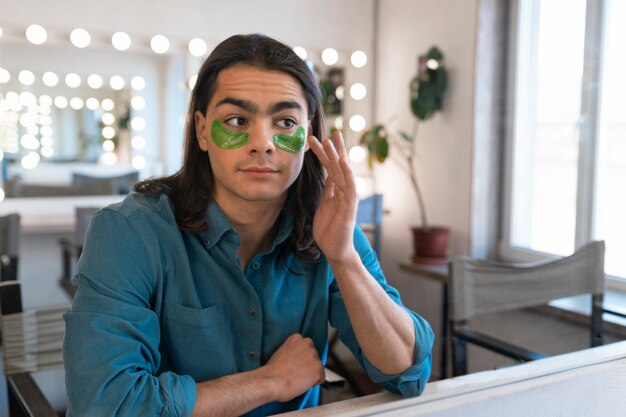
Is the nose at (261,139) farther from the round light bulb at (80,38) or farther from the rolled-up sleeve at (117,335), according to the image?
the round light bulb at (80,38)

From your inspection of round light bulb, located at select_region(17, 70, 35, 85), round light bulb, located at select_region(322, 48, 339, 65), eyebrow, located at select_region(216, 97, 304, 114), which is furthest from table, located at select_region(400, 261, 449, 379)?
round light bulb, located at select_region(17, 70, 35, 85)

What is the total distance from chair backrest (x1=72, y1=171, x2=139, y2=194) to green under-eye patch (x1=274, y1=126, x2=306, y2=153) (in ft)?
4.33

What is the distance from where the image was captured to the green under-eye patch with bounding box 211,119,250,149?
0.75 metres

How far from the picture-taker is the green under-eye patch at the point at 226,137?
75 cm

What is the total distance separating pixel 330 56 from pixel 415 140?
47 centimetres

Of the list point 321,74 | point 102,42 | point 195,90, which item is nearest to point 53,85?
point 102,42

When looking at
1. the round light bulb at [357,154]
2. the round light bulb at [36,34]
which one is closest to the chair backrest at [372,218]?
the round light bulb at [357,154]

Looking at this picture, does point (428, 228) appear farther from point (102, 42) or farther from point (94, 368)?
point (94, 368)

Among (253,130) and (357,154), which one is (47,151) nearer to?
(357,154)

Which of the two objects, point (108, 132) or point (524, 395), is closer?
point (524, 395)

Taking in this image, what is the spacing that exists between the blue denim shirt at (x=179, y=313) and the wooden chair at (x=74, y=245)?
100 cm

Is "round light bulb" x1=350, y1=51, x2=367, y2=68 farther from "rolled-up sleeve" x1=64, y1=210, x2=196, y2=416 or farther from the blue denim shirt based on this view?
"rolled-up sleeve" x1=64, y1=210, x2=196, y2=416

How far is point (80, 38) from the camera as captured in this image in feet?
6.36

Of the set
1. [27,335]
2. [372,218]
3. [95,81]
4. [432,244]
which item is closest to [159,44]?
[95,81]
